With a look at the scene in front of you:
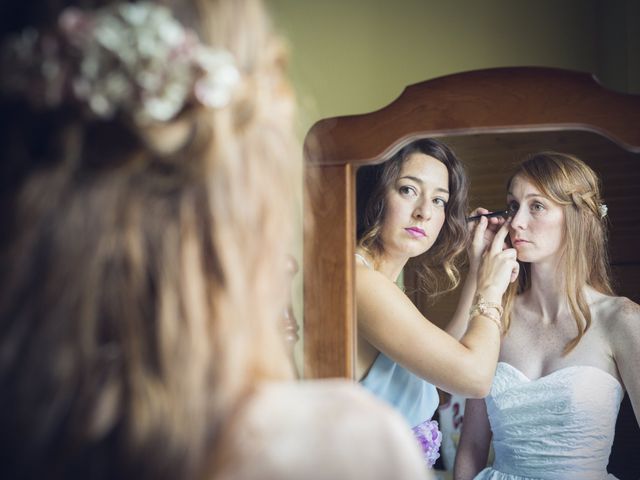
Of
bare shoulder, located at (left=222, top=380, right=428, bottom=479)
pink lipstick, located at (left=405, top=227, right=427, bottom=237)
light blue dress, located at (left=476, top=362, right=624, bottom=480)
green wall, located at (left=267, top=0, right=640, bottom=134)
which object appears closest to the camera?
bare shoulder, located at (left=222, top=380, right=428, bottom=479)

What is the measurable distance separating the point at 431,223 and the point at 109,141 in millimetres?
644

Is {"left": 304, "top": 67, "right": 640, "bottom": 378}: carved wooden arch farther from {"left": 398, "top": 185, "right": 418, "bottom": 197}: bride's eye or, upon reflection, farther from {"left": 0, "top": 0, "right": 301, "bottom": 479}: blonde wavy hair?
{"left": 0, "top": 0, "right": 301, "bottom": 479}: blonde wavy hair

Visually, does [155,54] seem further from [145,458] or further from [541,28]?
[541,28]

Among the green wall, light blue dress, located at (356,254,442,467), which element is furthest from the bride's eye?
the green wall

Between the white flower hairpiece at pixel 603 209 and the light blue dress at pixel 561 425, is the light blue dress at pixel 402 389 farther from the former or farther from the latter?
the white flower hairpiece at pixel 603 209

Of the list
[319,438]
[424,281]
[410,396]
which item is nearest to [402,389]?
[410,396]

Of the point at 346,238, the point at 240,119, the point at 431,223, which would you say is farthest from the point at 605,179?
the point at 240,119

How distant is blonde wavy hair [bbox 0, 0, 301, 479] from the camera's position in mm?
345

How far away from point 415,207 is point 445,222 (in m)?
0.05

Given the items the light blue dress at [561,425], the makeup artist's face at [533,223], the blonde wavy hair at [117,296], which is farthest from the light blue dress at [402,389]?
the blonde wavy hair at [117,296]

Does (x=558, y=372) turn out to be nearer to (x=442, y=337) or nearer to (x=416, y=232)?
(x=442, y=337)

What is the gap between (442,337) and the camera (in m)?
0.91

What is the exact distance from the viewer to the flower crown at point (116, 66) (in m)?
0.35

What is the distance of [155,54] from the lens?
0.35 metres
